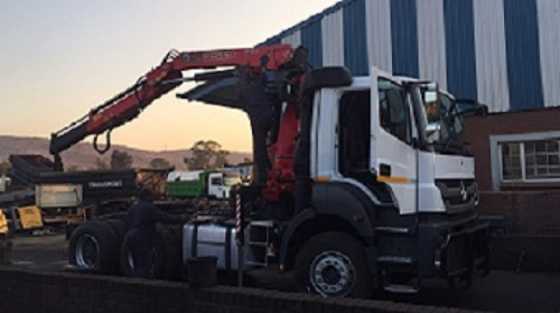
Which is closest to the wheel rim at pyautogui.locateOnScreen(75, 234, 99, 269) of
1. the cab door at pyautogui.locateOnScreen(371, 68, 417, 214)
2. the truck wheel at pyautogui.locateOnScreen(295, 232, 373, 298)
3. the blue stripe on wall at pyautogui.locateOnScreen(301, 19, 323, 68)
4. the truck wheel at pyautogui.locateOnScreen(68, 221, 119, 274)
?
the truck wheel at pyautogui.locateOnScreen(68, 221, 119, 274)

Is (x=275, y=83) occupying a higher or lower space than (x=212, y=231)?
higher

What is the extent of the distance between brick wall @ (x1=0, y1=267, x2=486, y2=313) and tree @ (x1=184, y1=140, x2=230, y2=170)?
93500mm

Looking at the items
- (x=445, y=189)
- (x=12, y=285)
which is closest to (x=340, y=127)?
(x=445, y=189)

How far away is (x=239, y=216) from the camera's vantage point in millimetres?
8656

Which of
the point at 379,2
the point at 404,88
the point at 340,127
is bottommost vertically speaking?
the point at 340,127

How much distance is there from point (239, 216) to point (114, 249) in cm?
304

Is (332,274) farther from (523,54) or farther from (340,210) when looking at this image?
(523,54)

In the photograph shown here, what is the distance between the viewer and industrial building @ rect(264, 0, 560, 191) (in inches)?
491

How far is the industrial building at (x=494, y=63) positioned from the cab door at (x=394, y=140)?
5962mm

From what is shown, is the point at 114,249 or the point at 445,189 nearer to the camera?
the point at 445,189

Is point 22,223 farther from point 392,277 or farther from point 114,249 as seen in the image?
point 392,277

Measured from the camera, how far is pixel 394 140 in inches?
291

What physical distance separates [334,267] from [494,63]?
770 centimetres

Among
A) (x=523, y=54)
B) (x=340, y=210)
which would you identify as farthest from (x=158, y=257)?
(x=523, y=54)
